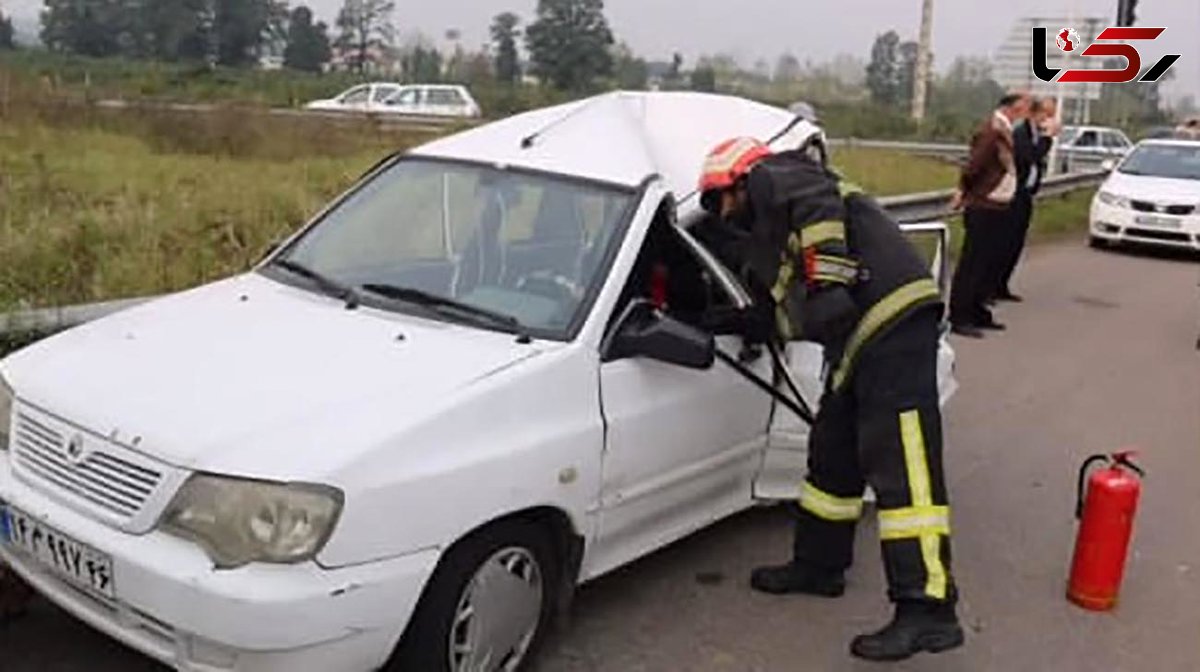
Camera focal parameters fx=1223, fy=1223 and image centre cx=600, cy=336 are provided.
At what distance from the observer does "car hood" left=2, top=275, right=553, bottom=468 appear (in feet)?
9.98

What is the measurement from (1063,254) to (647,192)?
12.4 meters

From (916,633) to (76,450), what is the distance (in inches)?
98.4

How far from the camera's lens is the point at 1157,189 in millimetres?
15172

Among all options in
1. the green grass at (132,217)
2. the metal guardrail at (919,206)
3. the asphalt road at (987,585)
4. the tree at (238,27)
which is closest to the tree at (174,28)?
the tree at (238,27)

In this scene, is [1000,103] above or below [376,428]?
above

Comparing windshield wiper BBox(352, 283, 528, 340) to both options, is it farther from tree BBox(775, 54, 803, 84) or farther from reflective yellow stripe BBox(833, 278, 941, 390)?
tree BBox(775, 54, 803, 84)

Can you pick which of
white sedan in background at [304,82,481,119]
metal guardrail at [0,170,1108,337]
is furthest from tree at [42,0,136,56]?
metal guardrail at [0,170,1108,337]

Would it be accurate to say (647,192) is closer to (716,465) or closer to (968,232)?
(716,465)

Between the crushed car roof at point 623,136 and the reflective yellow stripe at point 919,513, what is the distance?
3.67ft

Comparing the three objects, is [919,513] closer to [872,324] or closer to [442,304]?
[872,324]

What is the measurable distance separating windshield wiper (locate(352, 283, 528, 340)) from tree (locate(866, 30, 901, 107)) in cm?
6681

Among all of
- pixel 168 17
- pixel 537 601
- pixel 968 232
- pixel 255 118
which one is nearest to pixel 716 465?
pixel 537 601

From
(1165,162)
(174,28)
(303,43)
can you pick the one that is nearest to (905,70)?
(303,43)

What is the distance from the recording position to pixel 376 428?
3.04m
